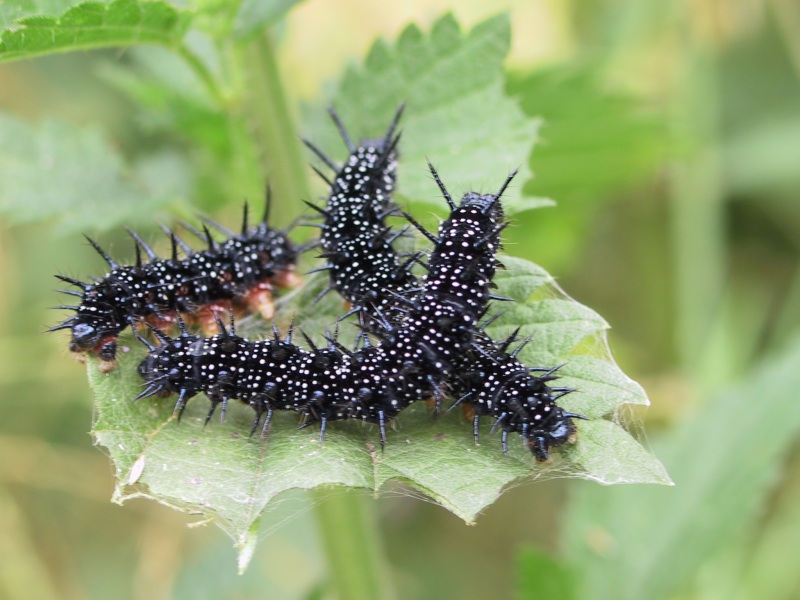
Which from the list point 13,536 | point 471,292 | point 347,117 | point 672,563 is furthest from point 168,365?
point 13,536

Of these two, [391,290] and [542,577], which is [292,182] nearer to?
[391,290]

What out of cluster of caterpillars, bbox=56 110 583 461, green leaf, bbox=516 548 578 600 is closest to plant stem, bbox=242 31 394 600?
cluster of caterpillars, bbox=56 110 583 461

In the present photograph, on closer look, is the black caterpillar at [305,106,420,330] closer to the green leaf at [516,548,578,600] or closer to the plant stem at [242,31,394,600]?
the plant stem at [242,31,394,600]

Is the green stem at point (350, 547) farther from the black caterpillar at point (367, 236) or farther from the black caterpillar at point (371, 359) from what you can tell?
the black caterpillar at point (367, 236)

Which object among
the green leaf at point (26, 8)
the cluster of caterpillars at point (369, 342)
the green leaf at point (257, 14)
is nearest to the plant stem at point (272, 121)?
the green leaf at point (257, 14)

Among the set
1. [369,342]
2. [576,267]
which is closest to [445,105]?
[369,342]
